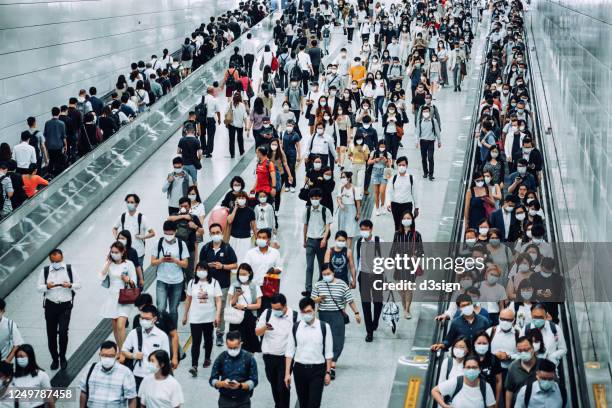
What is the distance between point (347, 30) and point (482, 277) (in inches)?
1012

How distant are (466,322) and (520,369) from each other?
1.25 meters

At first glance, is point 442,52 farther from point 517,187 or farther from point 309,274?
point 309,274

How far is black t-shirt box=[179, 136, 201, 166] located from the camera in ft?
54.1

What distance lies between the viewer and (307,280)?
13.3 metres

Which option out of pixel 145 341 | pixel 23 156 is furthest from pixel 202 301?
pixel 23 156

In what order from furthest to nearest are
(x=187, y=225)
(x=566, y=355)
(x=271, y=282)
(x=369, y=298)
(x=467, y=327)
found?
1. (x=187, y=225)
2. (x=369, y=298)
3. (x=566, y=355)
4. (x=271, y=282)
5. (x=467, y=327)

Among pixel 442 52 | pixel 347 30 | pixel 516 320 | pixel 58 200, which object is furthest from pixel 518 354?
pixel 347 30

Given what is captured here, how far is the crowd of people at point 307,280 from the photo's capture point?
9117mm

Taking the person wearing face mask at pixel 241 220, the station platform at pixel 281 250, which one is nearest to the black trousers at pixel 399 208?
the station platform at pixel 281 250

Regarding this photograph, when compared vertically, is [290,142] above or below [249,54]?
above

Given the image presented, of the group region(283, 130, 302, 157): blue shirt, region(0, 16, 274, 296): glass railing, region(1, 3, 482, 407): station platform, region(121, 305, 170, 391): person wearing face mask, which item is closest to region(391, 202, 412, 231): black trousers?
region(1, 3, 482, 407): station platform

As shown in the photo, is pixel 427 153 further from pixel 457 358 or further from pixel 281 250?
pixel 457 358

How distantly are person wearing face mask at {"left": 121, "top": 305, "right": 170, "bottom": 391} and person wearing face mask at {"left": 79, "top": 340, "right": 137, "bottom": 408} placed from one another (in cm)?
64

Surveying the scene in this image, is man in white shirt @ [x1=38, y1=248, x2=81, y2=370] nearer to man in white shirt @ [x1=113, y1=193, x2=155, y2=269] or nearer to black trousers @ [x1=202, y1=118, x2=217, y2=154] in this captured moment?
man in white shirt @ [x1=113, y1=193, x2=155, y2=269]
